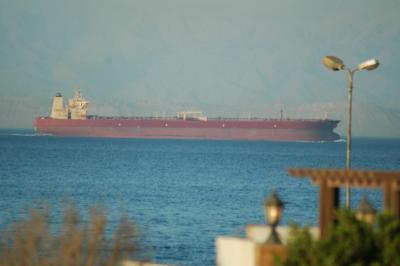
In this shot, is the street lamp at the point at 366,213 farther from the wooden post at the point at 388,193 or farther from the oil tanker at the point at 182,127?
the oil tanker at the point at 182,127

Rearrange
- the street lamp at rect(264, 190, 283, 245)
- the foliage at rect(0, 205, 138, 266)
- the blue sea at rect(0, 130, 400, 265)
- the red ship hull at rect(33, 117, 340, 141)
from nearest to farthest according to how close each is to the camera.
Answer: the street lamp at rect(264, 190, 283, 245)
the foliage at rect(0, 205, 138, 266)
the blue sea at rect(0, 130, 400, 265)
the red ship hull at rect(33, 117, 340, 141)

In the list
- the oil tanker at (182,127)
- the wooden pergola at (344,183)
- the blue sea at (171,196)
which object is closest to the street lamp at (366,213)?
the wooden pergola at (344,183)

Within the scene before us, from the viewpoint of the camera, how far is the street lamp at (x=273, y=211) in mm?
9023

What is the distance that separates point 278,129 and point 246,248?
10959cm

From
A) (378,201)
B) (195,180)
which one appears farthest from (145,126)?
(378,201)

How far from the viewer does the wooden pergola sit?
8.21m

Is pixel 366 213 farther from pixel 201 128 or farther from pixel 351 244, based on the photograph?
pixel 201 128

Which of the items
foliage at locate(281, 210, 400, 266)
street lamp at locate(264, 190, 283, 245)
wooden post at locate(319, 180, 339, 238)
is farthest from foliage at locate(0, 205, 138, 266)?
foliage at locate(281, 210, 400, 266)

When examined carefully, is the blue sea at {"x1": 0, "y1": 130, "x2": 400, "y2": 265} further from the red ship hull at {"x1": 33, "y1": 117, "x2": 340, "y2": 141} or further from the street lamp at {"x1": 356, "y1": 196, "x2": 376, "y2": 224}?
the red ship hull at {"x1": 33, "y1": 117, "x2": 340, "y2": 141}

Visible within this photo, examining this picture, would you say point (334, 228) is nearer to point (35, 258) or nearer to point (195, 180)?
point (35, 258)

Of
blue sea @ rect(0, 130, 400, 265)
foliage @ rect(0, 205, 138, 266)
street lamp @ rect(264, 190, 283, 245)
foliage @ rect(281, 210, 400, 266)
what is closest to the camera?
foliage @ rect(281, 210, 400, 266)

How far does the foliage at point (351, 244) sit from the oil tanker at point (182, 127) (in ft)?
359

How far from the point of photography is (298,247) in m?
7.90

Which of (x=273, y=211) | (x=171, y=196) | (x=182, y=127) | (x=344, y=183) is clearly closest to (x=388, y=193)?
(x=344, y=183)
